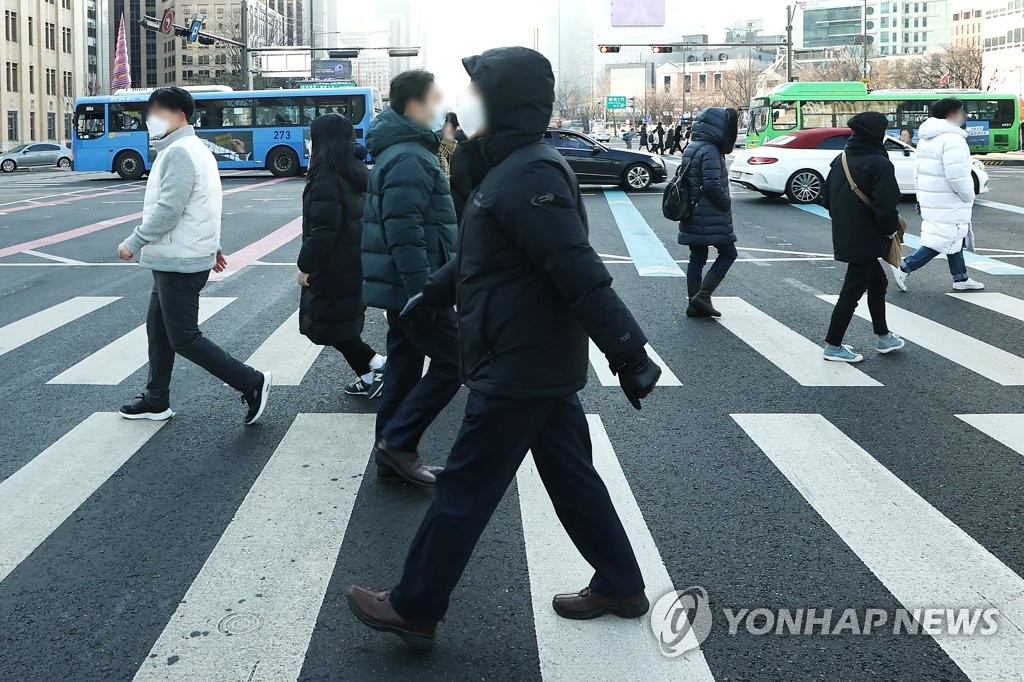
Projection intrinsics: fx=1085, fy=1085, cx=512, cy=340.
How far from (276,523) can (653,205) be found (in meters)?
18.4

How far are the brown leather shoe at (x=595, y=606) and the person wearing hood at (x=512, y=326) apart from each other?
0.41m

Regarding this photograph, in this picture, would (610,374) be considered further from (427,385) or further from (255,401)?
(427,385)

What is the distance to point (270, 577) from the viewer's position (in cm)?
388

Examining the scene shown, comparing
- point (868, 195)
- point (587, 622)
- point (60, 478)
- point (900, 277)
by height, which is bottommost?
point (587, 622)

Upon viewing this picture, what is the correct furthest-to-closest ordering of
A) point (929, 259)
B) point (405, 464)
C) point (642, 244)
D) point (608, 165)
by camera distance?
1. point (608, 165)
2. point (642, 244)
3. point (929, 259)
4. point (405, 464)

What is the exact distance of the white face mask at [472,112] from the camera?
3170 mm

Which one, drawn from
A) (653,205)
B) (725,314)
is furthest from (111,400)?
(653,205)

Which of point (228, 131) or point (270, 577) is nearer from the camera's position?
point (270, 577)

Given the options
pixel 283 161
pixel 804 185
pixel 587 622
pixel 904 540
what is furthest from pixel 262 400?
pixel 283 161

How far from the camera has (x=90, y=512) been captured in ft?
15.1

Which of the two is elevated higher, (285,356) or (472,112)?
(472,112)

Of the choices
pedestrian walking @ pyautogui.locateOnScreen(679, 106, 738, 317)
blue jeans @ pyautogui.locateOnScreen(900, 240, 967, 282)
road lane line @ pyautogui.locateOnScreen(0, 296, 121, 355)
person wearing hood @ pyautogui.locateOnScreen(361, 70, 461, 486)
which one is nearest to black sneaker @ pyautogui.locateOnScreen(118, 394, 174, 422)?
person wearing hood @ pyautogui.locateOnScreen(361, 70, 461, 486)
